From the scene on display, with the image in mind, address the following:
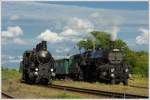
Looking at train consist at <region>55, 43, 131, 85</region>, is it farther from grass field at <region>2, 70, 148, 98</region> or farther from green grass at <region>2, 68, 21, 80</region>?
green grass at <region>2, 68, 21, 80</region>

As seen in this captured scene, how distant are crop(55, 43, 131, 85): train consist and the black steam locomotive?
90.5 inches

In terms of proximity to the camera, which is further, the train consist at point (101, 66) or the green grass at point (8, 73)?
the train consist at point (101, 66)

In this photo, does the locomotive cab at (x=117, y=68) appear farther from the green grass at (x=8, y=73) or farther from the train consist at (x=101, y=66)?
the green grass at (x=8, y=73)

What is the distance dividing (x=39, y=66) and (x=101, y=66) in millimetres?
2980

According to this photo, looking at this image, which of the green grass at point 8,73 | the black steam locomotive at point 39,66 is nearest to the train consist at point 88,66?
the black steam locomotive at point 39,66

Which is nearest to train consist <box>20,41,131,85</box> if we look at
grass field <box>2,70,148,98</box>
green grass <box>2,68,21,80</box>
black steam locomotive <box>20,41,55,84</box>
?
black steam locomotive <box>20,41,55,84</box>

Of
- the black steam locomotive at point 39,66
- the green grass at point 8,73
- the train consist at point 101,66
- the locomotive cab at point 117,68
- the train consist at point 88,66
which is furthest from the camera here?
the train consist at point 101,66

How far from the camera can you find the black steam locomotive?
19.9 metres

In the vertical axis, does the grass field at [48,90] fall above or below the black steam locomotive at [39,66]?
below

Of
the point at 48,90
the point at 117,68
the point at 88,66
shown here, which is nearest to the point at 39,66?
Answer: the point at 88,66

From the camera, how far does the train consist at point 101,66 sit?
67.7 ft

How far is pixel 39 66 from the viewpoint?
67.1 feet

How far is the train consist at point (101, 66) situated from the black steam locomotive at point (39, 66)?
7.54 ft

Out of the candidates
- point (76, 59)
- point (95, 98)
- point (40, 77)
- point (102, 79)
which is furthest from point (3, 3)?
point (76, 59)
